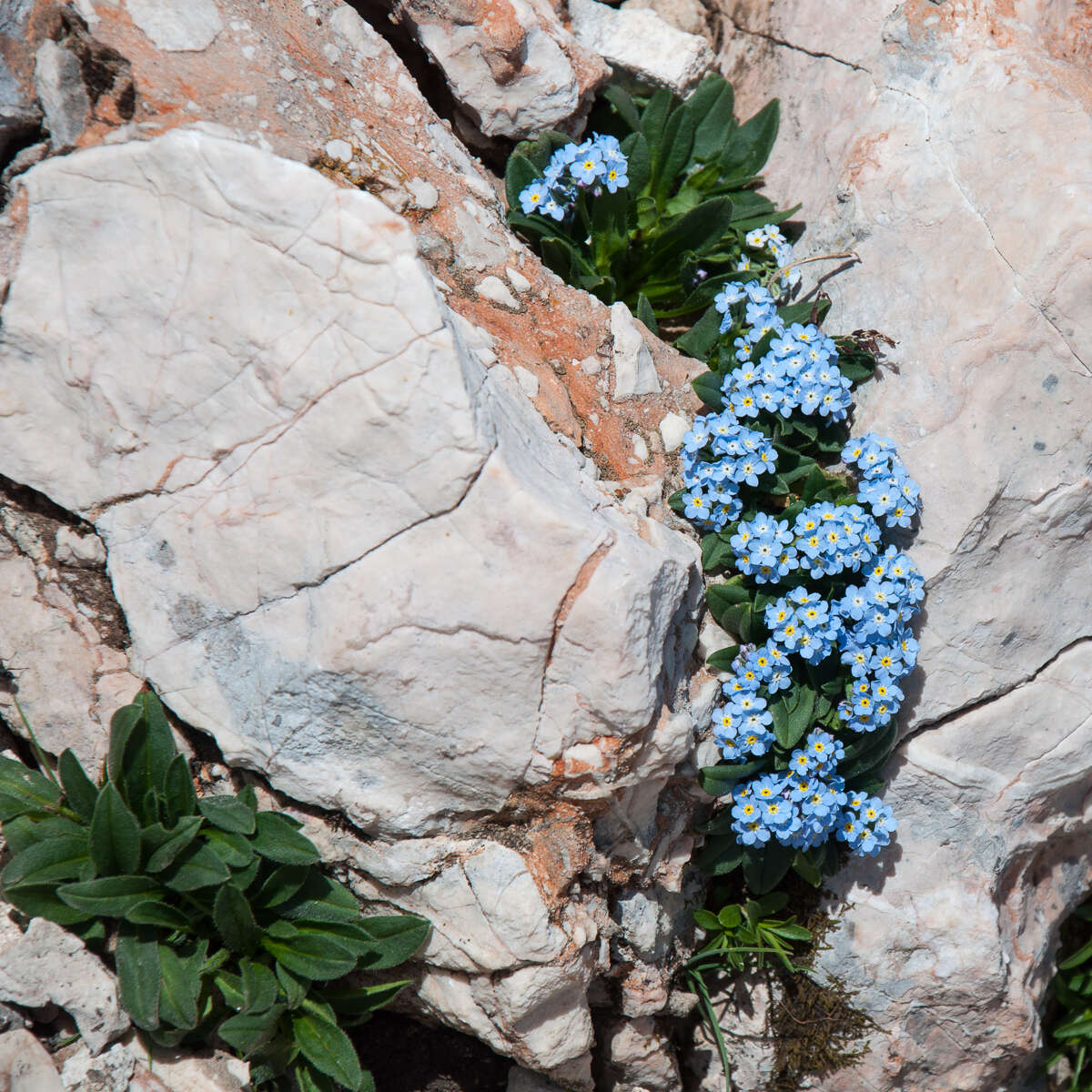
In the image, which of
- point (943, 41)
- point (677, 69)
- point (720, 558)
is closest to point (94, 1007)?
point (720, 558)

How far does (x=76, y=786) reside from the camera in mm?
3645

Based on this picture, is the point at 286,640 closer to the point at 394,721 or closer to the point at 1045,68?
the point at 394,721

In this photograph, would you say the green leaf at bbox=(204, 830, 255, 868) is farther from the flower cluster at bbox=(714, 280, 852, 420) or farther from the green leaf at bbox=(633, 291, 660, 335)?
the green leaf at bbox=(633, 291, 660, 335)

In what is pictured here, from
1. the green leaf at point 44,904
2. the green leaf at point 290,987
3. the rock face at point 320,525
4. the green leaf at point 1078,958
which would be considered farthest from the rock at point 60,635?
the green leaf at point 1078,958

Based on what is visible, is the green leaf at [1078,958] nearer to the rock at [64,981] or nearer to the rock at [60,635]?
the rock at [64,981]

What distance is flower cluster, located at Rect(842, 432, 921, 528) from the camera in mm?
4184

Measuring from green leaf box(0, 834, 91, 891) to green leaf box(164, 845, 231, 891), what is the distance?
34cm

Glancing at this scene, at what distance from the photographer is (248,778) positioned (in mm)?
3896

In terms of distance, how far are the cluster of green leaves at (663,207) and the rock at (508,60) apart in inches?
7.6

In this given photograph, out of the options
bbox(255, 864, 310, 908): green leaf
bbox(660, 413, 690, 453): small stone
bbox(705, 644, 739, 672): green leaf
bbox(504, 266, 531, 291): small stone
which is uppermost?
bbox(504, 266, 531, 291): small stone

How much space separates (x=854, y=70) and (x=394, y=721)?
4.02 m

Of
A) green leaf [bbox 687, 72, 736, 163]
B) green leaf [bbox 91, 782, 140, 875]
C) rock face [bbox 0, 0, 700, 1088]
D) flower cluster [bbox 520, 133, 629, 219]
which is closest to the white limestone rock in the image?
rock face [bbox 0, 0, 700, 1088]

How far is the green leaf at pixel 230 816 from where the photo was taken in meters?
3.62

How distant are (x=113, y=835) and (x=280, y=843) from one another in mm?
599
